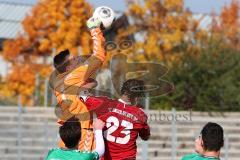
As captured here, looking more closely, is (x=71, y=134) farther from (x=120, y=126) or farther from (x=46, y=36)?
(x=46, y=36)

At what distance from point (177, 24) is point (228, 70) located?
7.72 metres

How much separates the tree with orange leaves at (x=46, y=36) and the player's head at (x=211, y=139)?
76.9 feet

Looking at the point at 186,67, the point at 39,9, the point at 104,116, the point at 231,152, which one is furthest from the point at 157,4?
the point at 104,116

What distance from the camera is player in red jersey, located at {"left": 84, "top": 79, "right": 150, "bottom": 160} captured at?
955cm

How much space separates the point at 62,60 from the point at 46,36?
22728 mm

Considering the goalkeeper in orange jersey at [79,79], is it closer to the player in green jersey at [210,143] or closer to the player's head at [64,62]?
the player's head at [64,62]

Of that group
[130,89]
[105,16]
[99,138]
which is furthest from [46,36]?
[99,138]

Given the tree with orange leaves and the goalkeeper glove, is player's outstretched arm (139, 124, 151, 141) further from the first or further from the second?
the tree with orange leaves

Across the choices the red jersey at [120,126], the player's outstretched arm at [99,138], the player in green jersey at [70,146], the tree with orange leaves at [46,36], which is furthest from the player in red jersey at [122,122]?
the tree with orange leaves at [46,36]

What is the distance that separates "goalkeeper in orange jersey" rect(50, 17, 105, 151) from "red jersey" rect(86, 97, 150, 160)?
160 millimetres

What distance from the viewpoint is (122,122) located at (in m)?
9.58

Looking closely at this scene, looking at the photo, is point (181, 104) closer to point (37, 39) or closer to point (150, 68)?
point (150, 68)

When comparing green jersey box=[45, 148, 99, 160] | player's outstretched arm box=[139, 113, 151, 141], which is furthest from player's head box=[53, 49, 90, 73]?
green jersey box=[45, 148, 99, 160]

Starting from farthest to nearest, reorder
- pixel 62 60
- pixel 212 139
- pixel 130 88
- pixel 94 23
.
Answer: pixel 62 60
pixel 94 23
pixel 130 88
pixel 212 139
